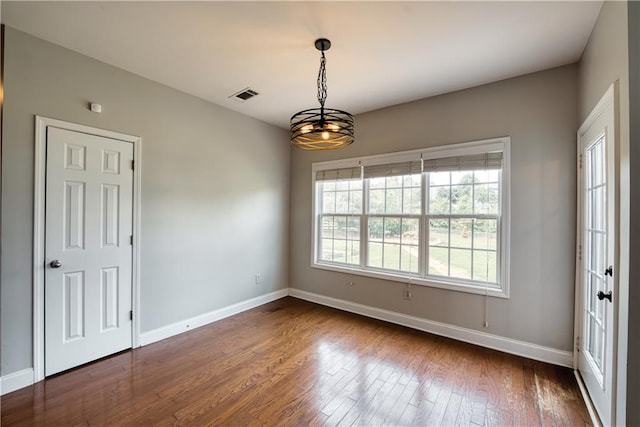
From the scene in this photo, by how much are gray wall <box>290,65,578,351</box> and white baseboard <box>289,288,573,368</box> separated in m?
0.06

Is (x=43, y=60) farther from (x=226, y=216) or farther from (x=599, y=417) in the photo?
(x=599, y=417)

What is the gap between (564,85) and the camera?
2.60m

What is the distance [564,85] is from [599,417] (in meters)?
2.70

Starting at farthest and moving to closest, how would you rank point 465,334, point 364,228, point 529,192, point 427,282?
point 364,228 → point 427,282 → point 465,334 → point 529,192

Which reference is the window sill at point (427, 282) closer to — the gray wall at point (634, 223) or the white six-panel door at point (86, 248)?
the gray wall at point (634, 223)

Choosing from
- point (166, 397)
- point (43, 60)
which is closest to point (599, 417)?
point (166, 397)

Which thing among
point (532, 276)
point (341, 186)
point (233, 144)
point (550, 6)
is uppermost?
point (550, 6)

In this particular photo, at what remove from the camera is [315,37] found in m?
2.24

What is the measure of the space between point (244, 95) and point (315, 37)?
1.42 meters

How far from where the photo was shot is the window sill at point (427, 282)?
2.93 meters

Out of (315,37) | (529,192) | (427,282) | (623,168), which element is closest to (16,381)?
(315,37)

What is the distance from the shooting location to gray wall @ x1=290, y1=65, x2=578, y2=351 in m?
2.59

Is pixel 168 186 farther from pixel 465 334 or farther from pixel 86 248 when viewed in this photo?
pixel 465 334

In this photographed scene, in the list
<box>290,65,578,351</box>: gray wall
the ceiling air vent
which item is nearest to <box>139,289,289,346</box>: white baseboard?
<box>290,65,578,351</box>: gray wall
